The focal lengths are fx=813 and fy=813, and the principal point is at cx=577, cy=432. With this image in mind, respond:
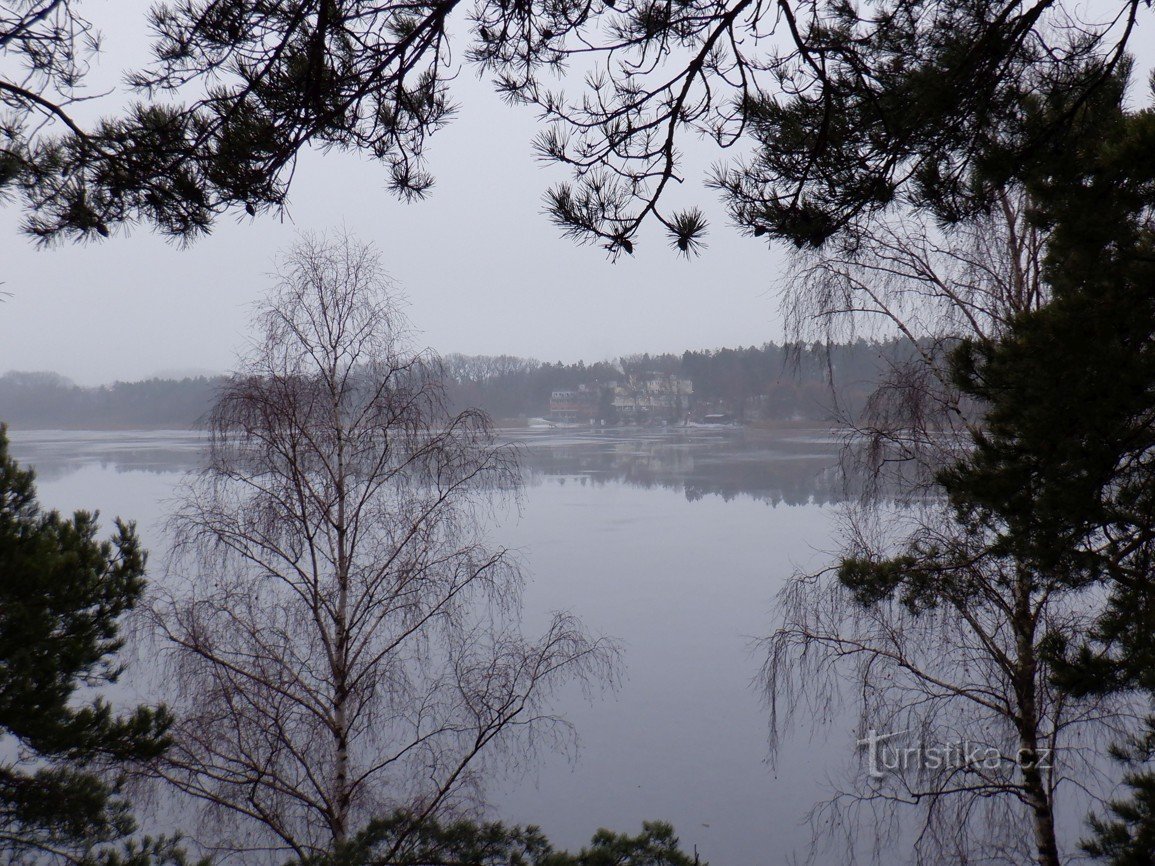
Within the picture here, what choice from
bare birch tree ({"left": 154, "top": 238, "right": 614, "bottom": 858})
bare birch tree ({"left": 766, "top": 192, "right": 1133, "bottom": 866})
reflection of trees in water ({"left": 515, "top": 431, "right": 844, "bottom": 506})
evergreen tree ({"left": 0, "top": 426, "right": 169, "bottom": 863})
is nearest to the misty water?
reflection of trees in water ({"left": 515, "top": 431, "right": 844, "bottom": 506})

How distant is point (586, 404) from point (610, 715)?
28153 mm

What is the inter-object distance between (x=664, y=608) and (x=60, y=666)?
10.6 meters

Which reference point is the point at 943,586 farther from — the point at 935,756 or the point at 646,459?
the point at 646,459

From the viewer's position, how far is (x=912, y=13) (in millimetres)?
2309

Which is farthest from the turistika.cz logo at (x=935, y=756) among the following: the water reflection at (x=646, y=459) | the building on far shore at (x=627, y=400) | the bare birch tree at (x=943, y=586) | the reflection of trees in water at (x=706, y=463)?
the building on far shore at (x=627, y=400)

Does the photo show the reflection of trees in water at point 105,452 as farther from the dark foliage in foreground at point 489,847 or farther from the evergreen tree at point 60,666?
the dark foliage in foreground at point 489,847

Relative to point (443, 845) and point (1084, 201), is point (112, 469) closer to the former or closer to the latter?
point (443, 845)

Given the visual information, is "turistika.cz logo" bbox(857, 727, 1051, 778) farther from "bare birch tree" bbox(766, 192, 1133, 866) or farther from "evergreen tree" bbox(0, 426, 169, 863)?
"evergreen tree" bbox(0, 426, 169, 863)

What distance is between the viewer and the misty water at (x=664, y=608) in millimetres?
9023

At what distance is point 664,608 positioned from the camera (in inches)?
547

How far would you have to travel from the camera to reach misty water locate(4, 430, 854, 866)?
29.6 feet

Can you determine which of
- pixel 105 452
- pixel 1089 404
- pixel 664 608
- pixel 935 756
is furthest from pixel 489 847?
pixel 105 452

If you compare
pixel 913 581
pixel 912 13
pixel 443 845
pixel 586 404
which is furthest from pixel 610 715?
pixel 586 404

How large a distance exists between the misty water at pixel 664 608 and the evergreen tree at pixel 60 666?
137 inches
